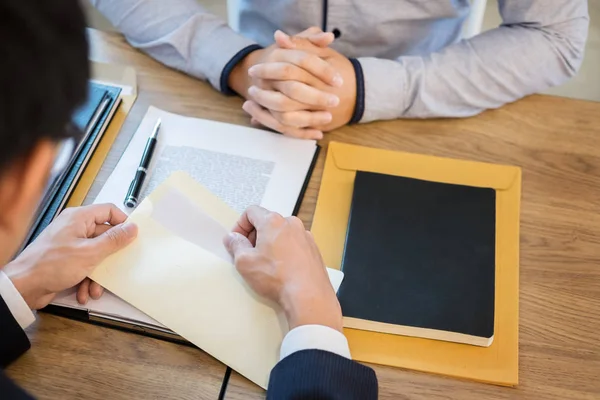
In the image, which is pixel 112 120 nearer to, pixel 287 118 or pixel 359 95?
pixel 287 118

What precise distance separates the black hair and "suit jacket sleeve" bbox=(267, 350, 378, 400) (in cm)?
34

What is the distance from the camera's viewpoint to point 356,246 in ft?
2.62

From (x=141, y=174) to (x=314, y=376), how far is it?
0.39 metres

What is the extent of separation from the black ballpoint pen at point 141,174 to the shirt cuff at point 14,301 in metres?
0.19

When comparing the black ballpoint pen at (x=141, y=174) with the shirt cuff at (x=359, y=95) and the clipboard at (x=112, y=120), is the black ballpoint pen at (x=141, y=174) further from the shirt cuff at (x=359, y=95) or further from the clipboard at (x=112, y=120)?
the shirt cuff at (x=359, y=95)

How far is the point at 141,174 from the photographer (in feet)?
2.83

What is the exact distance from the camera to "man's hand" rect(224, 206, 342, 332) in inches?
27.7

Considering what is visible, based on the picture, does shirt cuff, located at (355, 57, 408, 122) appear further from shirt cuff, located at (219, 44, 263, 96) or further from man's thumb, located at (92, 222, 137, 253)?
man's thumb, located at (92, 222, 137, 253)

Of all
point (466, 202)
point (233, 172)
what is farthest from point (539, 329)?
point (233, 172)

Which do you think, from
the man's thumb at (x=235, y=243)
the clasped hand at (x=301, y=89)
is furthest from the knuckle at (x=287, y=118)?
the man's thumb at (x=235, y=243)

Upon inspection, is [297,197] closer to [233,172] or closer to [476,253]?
[233,172]

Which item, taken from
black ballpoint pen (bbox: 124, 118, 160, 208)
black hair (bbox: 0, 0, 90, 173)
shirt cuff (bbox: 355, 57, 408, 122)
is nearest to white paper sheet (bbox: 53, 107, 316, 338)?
black ballpoint pen (bbox: 124, 118, 160, 208)

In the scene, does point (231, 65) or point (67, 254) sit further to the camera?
point (231, 65)

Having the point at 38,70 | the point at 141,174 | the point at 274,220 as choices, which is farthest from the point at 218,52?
the point at 38,70
